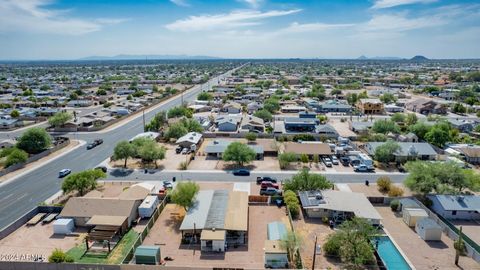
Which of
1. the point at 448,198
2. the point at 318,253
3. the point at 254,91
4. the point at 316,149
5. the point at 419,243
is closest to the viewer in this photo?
the point at 318,253

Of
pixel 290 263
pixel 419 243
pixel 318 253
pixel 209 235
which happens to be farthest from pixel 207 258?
pixel 419 243

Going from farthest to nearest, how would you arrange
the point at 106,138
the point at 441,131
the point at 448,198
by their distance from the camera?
the point at 106,138, the point at 441,131, the point at 448,198

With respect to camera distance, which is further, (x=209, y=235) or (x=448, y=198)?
(x=448, y=198)

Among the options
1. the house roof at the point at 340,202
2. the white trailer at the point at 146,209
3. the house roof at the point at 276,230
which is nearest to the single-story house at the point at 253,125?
the house roof at the point at 340,202

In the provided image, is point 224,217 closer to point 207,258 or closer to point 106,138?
point 207,258

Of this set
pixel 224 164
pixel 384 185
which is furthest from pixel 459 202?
pixel 224 164

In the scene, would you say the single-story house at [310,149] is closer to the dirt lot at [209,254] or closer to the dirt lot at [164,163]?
the dirt lot at [164,163]

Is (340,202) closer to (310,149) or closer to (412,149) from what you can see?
(310,149)
